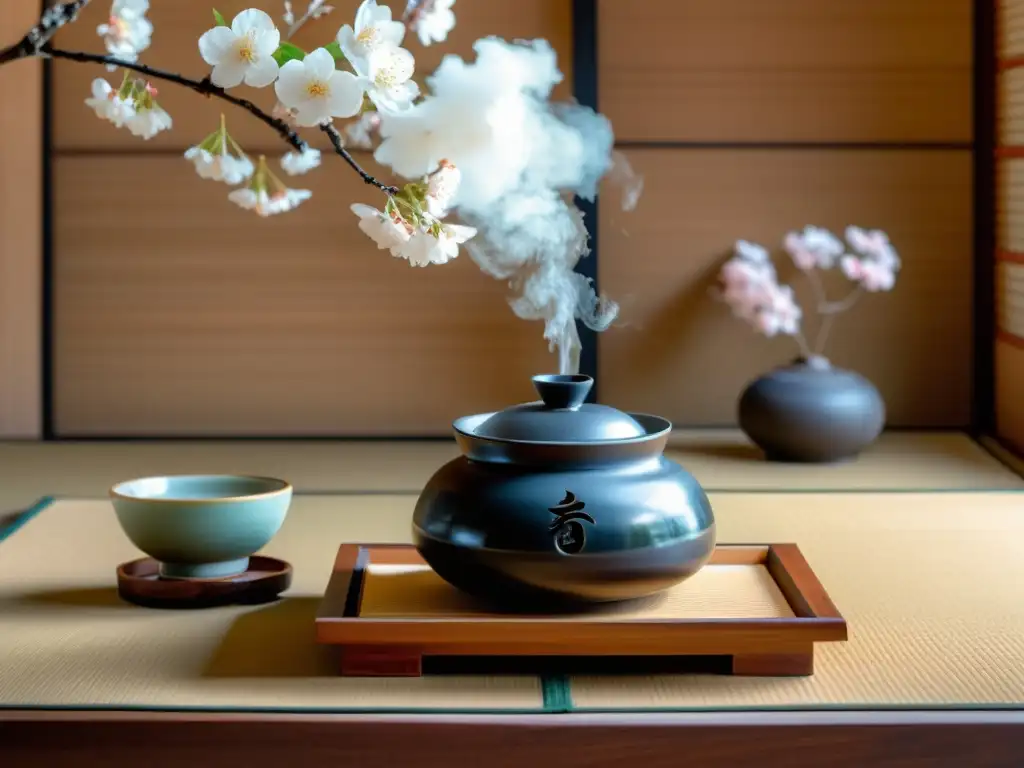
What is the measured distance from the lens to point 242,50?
3.37ft

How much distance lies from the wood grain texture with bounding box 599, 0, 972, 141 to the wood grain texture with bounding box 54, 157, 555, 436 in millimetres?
676

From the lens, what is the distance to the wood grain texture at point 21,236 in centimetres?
329

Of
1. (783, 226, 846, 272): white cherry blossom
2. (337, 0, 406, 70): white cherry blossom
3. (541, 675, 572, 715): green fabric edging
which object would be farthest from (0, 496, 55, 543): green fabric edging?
(783, 226, 846, 272): white cherry blossom

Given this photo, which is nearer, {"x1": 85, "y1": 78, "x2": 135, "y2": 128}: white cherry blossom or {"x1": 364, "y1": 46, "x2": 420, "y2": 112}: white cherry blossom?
{"x1": 364, "y1": 46, "x2": 420, "y2": 112}: white cherry blossom

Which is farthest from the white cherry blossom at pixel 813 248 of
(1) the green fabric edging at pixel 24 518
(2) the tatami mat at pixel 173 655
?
(1) the green fabric edging at pixel 24 518

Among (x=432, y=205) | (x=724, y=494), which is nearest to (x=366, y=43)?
(x=432, y=205)

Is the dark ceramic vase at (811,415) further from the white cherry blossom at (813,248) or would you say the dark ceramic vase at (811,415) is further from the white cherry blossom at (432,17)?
the white cherry blossom at (432,17)

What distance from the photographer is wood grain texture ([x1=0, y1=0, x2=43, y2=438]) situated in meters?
3.29

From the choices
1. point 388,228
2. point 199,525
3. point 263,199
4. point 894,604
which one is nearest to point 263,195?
point 263,199

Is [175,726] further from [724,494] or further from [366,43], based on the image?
[724,494]

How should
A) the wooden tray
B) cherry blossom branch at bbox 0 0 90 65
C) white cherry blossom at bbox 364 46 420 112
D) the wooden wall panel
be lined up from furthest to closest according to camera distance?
the wooden wall panel → the wooden tray → white cherry blossom at bbox 364 46 420 112 → cherry blossom branch at bbox 0 0 90 65

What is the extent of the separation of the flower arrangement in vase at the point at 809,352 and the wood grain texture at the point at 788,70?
0.31m

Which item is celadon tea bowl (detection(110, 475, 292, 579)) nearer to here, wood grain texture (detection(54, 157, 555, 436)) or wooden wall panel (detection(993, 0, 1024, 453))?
wood grain texture (detection(54, 157, 555, 436))

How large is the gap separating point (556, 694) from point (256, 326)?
90.8 inches
